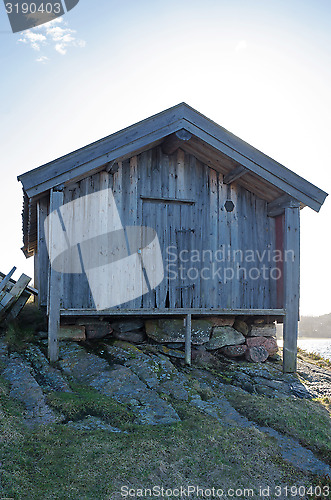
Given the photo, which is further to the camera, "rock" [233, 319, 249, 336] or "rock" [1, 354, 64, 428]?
"rock" [233, 319, 249, 336]

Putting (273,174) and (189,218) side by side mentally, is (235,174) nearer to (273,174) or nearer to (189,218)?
(273,174)

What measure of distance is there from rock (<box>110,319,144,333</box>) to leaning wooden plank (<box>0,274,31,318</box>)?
2.42 meters

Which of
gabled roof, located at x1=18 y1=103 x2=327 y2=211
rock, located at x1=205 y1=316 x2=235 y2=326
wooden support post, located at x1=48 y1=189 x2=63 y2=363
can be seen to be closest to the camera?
wooden support post, located at x1=48 y1=189 x2=63 y2=363

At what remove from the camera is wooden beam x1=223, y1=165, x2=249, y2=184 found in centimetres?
962

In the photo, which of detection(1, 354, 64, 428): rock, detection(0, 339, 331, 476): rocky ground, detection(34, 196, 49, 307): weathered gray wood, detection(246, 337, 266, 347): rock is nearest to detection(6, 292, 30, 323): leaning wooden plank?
detection(34, 196, 49, 307): weathered gray wood

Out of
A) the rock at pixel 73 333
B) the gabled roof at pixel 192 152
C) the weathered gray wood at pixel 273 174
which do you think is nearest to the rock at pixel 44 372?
the rock at pixel 73 333

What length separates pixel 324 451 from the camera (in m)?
5.60

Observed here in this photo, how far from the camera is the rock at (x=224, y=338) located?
10.0m

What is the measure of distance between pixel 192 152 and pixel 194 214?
157cm

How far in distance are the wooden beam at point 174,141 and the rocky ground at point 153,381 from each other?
4.73 metres

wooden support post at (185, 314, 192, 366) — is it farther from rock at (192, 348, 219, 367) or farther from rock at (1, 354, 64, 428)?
rock at (1, 354, 64, 428)

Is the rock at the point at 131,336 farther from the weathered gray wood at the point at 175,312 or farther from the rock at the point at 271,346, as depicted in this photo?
the rock at the point at 271,346

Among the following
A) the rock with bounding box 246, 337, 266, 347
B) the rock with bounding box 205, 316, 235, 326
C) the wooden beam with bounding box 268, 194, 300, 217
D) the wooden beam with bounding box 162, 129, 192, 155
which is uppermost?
the wooden beam with bounding box 162, 129, 192, 155

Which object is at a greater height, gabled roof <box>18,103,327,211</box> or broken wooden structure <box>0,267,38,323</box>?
gabled roof <box>18,103,327,211</box>
